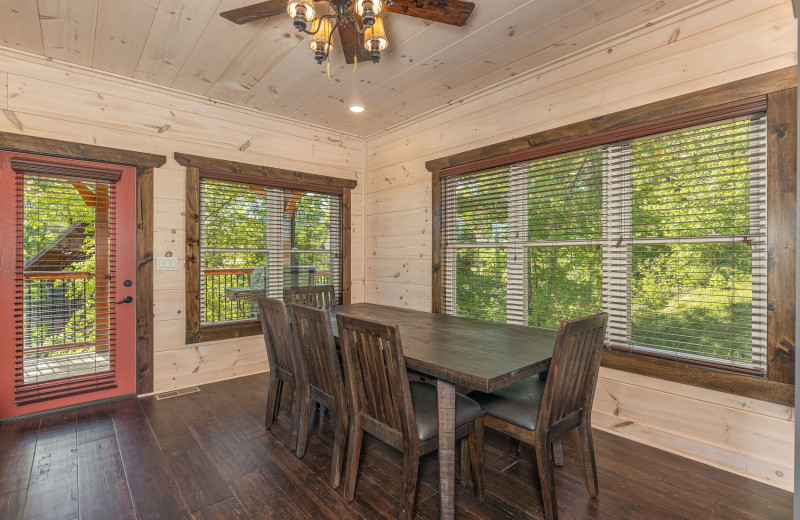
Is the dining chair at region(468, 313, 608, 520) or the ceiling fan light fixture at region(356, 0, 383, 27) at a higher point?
the ceiling fan light fixture at region(356, 0, 383, 27)

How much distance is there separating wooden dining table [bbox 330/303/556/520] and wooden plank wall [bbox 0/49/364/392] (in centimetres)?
194

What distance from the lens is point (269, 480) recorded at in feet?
6.98

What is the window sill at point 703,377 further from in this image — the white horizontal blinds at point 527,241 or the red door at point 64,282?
the red door at point 64,282

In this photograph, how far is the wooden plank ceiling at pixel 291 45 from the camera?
236 cm

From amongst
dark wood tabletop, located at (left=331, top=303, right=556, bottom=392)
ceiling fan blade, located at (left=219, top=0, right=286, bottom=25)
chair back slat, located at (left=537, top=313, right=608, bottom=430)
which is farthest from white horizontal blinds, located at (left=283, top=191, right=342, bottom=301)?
chair back slat, located at (left=537, top=313, right=608, bottom=430)

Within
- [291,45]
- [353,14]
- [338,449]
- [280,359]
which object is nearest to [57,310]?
[280,359]

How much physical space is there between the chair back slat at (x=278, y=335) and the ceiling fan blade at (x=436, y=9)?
1.76m

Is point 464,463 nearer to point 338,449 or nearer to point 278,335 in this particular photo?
point 338,449

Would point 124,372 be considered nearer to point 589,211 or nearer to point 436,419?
point 436,419

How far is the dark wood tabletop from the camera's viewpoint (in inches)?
64.7

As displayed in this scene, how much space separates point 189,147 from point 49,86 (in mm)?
1006

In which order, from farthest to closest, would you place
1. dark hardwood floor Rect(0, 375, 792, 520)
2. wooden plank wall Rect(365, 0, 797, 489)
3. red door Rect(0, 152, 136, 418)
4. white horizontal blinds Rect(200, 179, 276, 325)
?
1. white horizontal blinds Rect(200, 179, 276, 325)
2. red door Rect(0, 152, 136, 418)
3. wooden plank wall Rect(365, 0, 797, 489)
4. dark hardwood floor Rect(0, 375, 792, 520)

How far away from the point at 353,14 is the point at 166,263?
2.71 metres

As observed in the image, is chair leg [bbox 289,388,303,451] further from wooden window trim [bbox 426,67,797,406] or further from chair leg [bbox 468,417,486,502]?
wooden window trim [bbox 426,67,797,406]
